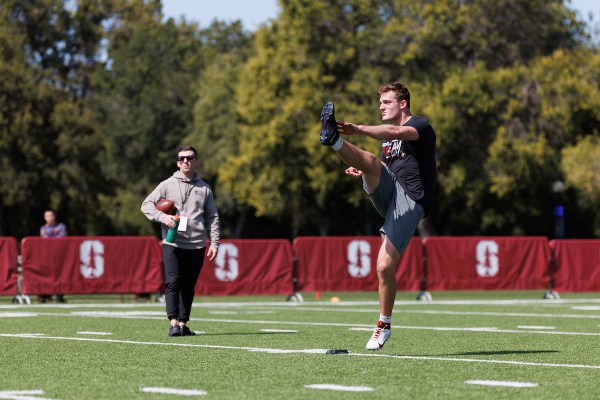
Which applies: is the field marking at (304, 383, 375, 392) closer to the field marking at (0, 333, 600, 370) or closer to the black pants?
the field marking at (0, 333, 600, 370)

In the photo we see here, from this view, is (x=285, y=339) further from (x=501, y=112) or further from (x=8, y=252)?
(x=501, y=112)

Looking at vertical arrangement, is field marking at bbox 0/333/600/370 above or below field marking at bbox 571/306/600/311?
above

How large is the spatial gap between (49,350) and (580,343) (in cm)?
473

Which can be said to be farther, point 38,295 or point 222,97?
point 222,97

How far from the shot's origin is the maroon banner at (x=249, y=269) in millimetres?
25750

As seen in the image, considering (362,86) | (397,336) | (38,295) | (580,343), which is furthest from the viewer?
(362,86)

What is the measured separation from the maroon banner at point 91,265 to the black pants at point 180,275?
429 inches

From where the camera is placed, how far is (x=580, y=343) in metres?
11.6

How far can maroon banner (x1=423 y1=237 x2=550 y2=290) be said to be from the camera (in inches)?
1077

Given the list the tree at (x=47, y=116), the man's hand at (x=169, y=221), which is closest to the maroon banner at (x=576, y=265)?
the man's hand at (x=169, y=221)

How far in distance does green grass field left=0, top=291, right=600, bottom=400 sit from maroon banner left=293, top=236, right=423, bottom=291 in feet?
29.8

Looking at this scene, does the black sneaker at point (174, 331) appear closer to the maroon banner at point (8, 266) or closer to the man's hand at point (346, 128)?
the man's hand at point (346, 128)

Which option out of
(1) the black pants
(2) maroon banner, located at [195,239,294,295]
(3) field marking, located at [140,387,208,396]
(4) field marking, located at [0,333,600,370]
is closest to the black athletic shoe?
(4) field marking, located at [0,333,600,370]

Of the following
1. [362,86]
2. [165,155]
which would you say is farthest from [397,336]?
[165,155]
